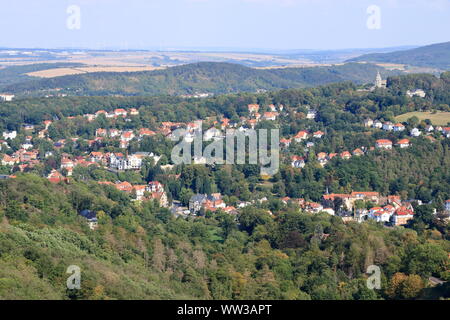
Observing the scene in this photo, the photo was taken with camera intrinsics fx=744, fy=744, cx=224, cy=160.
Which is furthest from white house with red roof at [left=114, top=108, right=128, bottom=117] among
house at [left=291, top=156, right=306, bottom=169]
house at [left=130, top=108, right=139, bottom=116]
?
Answer: house at [left=291, top=156, right=306, bottom=169]

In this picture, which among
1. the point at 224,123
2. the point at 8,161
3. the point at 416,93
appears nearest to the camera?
the point at 8,161

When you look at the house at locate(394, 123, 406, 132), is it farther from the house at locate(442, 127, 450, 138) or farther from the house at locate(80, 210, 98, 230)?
the house at locate(80, 210, 98, 230)

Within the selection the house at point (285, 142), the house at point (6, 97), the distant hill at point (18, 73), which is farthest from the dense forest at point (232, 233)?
the distant hill at point (18, 73)

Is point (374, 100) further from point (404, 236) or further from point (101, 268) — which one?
point (101, 268)

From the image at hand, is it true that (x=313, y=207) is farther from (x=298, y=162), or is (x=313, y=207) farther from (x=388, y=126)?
(x=388, y=126)

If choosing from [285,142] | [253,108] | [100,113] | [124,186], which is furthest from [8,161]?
A: [253,108]

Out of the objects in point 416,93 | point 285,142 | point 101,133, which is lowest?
point 101,133

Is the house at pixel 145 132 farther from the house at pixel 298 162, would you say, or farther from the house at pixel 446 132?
the house at pixel 446 132
